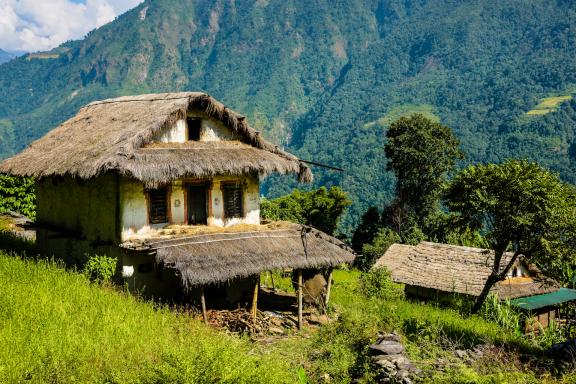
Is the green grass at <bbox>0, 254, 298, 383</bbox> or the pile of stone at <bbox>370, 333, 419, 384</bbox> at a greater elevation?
the green grass at <bbox>0, 254, 298, 383</bbox>

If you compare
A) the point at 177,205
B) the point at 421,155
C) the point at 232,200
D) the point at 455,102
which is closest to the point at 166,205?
the point at 177,205

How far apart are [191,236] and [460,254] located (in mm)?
→ 16020

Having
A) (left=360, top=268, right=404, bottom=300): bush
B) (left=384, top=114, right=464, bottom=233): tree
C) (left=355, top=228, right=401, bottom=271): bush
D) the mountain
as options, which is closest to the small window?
(left=360, top=268, right=404, bottom=300): bush

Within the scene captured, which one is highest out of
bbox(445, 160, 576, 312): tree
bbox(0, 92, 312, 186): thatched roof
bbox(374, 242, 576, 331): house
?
bbox(0, 92, 312, 186): thatched roof

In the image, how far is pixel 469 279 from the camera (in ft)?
81.1

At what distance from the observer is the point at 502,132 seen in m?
107

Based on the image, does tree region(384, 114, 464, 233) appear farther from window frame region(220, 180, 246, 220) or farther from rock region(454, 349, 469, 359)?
rock region(454, 349, 469, 359)

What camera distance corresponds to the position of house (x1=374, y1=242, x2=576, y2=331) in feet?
78.8

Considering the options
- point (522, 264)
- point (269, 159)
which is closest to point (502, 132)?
point (522, 264)

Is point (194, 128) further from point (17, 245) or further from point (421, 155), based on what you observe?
point (421, 155)

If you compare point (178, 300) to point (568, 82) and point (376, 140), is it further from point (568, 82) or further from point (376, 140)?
point (568, 82)

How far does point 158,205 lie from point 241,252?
271 centimetres

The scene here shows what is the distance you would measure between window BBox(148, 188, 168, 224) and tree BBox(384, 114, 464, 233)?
29.1 metres

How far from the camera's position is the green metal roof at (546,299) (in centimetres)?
2284
